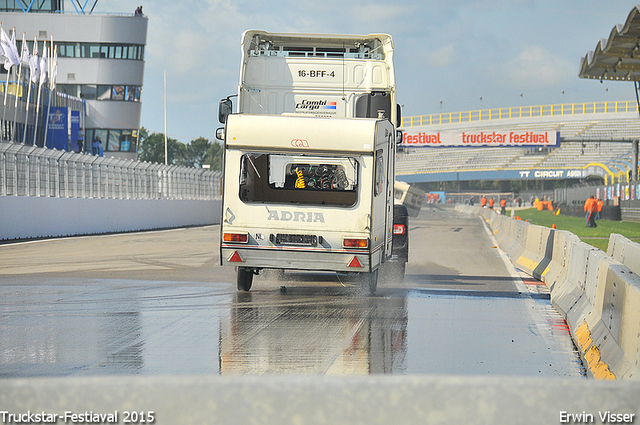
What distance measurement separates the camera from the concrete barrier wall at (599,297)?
6043 mm

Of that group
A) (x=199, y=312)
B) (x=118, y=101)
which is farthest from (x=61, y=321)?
(x=118, y=101)

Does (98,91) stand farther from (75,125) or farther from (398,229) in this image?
(398,229)

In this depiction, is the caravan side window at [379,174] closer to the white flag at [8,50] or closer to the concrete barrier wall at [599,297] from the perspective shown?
the concrete barrier wall at [599,297]

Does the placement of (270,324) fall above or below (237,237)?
below

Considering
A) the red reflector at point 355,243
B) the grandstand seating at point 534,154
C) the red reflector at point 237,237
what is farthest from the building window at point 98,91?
the red reflector at point 355,243

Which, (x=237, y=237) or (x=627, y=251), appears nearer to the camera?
(x=627, y=251)

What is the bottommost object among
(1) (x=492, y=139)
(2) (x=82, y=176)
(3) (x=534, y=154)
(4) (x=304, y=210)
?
(4) (x=304, y=210)

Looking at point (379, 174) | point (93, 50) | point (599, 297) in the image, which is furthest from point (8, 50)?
point (599, 297)

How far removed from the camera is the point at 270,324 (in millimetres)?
9203

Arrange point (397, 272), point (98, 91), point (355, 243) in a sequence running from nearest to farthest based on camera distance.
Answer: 1. point (355, 243)
2. point (397, 272)
3. point (98, 91)

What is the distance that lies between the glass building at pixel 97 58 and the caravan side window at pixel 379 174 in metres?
64.0

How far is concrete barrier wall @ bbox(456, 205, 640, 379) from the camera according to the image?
604 centimetres

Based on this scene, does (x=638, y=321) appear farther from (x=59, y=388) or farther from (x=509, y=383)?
(x=59, y=388)

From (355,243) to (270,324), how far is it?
2.44 meters
